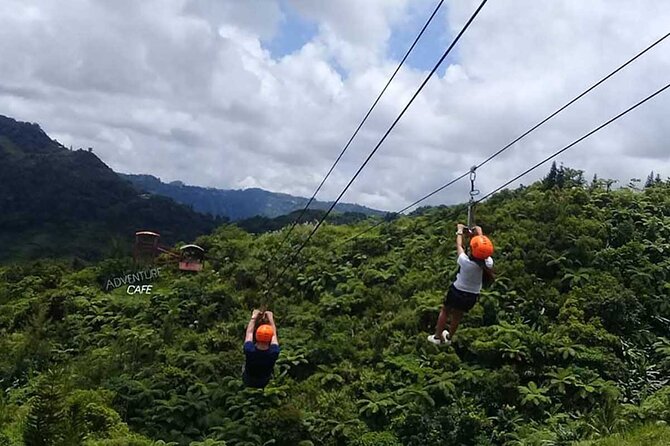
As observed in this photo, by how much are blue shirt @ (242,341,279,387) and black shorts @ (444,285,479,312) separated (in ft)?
10.3

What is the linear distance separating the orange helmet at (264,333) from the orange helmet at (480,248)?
3.63 m

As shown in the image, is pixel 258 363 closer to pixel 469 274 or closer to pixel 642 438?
pixel 469 274

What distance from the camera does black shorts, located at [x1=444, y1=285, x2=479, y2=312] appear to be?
8.26 m

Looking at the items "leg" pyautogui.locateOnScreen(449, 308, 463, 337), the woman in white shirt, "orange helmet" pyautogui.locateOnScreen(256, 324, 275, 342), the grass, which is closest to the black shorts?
the woman in white shirt

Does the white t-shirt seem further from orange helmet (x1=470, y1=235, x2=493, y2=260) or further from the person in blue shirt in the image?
the person in blue shirt

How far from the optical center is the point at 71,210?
12938 centimetres

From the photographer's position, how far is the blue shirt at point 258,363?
10.0m

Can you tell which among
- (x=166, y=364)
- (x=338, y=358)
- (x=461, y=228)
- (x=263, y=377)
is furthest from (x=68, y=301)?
(x=461, y=228)

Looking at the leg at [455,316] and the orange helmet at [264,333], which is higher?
→ the leg at [455,316]

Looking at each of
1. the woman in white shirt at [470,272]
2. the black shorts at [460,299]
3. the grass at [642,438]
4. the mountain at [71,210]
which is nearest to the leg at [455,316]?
the woman in white shirt at [470,272]

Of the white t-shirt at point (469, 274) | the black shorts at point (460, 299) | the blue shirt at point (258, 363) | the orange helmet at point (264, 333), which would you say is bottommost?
the blue shirt at point (258, 363)

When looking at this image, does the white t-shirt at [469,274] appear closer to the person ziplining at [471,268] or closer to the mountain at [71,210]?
the person ziplining at [471,268]

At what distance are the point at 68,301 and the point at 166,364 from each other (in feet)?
24.0

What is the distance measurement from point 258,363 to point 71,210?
429ft
